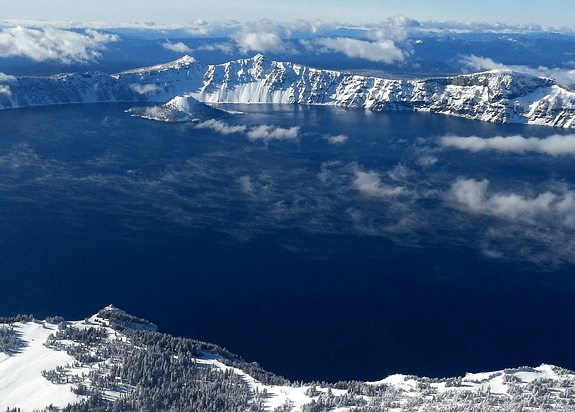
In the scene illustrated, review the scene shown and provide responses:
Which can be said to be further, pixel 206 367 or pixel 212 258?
pixel 212 258

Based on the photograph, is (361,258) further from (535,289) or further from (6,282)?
(6,282)

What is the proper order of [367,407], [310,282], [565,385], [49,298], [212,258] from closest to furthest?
[367,407], [565,385], [49,298], [310,282], [212,258]

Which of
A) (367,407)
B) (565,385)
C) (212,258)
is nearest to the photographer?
(367,407)

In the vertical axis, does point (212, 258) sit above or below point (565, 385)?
below

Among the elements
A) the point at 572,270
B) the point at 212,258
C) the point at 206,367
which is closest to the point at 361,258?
the point at 212,258

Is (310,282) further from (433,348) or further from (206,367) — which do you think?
(206,367)

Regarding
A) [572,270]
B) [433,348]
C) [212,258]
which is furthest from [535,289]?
[212,258]
